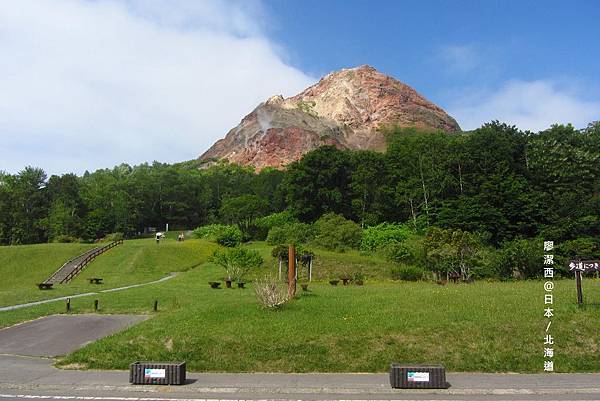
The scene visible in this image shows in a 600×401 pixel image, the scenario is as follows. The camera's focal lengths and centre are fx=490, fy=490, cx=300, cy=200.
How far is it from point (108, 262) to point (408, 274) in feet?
91.2

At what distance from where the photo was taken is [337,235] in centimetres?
5175

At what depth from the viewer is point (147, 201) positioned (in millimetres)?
92375

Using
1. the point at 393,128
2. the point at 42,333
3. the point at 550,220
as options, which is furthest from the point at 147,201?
the point at 393,128

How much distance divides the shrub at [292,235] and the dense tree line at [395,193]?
10479mm

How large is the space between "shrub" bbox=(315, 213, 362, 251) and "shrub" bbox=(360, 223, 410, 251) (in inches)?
50.4

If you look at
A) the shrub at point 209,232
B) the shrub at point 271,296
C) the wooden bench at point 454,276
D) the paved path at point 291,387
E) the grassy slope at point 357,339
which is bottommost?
the paved path at point 291,387

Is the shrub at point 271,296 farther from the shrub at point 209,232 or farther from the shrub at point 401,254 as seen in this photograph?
the shrub at point 209,232

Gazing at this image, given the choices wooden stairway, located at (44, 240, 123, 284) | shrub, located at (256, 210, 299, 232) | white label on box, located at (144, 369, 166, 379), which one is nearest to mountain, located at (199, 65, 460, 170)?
shrub, located at (256, 210, 299, 232)

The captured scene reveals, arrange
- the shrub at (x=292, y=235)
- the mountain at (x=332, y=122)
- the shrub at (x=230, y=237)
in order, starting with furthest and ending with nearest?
the mountain at (x=332, y=122) < the shrub at (x=230, y=237) < the shrub at (x=292, y=235)

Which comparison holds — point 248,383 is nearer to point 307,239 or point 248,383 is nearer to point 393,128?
point 307,239

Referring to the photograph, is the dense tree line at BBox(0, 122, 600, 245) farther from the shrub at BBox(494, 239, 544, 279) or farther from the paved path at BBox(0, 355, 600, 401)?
the paved path at BBox(0, 355, 600, 401)

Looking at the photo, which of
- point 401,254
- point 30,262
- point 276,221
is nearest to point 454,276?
point 401,254

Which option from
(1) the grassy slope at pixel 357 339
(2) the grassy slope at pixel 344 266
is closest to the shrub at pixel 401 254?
(2) the grassy slope at pixel 344 266

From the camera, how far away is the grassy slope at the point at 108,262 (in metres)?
40.3
